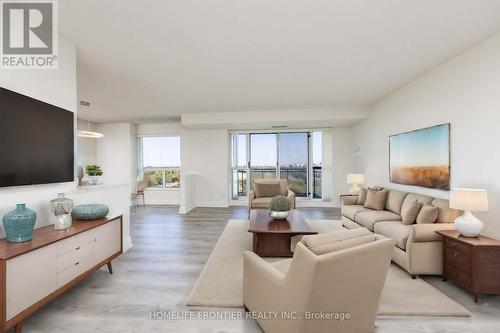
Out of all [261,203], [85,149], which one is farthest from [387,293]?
[85,149]

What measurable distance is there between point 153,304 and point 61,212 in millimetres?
1231

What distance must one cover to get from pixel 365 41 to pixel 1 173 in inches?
143

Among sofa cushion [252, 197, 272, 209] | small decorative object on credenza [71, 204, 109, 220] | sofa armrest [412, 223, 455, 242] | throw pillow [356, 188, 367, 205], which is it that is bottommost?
sofa cushion [252, 197, 272, 209]

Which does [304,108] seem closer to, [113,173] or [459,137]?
[459,137]

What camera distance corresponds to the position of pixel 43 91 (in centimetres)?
224

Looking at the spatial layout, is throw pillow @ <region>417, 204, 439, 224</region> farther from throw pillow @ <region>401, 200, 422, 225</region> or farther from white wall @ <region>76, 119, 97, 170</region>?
white wall @ <region>76, 119, 97, 170</region>


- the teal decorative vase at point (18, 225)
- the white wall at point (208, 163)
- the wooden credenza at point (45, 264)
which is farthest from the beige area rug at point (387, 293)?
the white wall at point (208, 163)

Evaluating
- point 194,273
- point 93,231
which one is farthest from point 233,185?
point 93,231

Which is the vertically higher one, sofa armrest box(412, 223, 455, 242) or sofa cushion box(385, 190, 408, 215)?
sofa cushion box(385, 190, 408, 215)

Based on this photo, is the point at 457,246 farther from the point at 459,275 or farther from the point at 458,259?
the point at 459,275

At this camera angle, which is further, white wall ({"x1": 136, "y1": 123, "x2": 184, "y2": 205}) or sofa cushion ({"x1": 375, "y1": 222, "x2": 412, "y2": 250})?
white wall ({"x1": 136, "y1": 123, "x2": 184, "y2": 205})

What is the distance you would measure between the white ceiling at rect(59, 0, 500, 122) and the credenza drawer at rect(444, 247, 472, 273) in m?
2.28

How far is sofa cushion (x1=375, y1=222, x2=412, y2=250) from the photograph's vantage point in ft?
8.90

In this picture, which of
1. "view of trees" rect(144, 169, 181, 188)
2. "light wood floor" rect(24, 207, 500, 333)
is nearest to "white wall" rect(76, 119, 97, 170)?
"view of trees" rect(144, 169, 181, 188)
